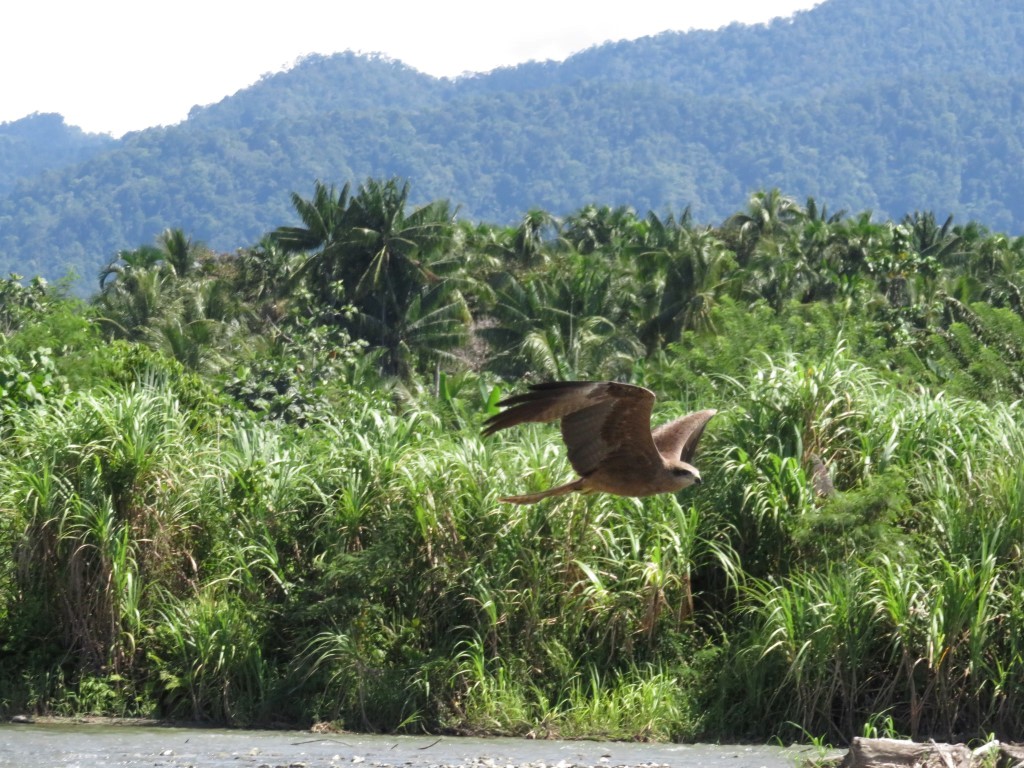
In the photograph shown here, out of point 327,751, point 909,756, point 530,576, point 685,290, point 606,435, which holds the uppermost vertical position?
point 685,290

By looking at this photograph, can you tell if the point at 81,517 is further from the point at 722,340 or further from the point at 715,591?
the point at 722,340

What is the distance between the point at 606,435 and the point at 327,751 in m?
3.57

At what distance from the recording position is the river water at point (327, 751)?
29.1 feet

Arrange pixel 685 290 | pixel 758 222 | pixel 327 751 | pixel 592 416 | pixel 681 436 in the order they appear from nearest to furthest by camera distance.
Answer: pixel 592 416
pixel 681 436
pixel 327 751
pixel 685 290
pixel 758 222

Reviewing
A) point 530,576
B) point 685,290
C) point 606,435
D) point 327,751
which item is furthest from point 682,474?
point 685,290

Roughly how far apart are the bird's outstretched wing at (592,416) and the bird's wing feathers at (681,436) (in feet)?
2.20

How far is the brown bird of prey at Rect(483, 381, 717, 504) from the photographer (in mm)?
6559

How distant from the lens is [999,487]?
9945 millimetres

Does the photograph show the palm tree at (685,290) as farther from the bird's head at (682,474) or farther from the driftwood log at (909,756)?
the driftwood log at (909,756)

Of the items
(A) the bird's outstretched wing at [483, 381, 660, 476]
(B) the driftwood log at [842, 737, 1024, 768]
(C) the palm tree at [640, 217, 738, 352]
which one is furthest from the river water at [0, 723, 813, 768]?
(C) the palm tree at [640, 217, 738, 352]

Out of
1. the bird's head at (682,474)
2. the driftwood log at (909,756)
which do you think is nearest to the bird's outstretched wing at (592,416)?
the bird's head at (682,474)

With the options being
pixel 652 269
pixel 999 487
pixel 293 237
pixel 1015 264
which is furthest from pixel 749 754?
pixel 1015 264

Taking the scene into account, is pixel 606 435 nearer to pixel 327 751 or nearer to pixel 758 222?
pixel 327 751

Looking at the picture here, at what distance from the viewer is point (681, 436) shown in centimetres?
809
